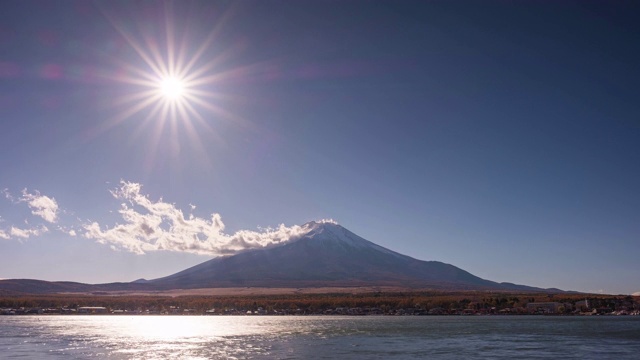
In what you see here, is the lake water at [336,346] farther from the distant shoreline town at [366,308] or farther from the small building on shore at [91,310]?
the small building on shore at [91,310]

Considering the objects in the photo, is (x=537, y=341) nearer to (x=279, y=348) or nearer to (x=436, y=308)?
(x=279, y=348)

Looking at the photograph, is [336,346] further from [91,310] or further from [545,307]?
[91,310]

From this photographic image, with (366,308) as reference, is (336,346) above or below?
below

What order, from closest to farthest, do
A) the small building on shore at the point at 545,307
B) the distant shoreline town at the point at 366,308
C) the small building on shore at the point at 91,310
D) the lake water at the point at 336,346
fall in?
the lake water at the point at 336,346 < the small building on shore at the point at 545,307 < the distant shoreline town at the point at 366,308 < the small building on shore at the point at 91,310

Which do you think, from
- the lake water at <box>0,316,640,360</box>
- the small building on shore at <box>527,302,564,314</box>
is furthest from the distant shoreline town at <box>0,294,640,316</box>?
the lake water at <box>0,316,640,360</box>

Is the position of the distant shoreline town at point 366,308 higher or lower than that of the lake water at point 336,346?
higher

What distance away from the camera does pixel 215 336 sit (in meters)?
64.3

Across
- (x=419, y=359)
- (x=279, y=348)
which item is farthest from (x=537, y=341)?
(x=279, y=348)

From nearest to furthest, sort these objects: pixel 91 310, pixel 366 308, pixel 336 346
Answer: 1. pixel 336 346
2. pixel 366 308
3. pixel 91 310

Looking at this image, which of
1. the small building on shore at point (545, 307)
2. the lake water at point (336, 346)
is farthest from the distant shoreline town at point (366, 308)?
the lake water at point (336, 346)

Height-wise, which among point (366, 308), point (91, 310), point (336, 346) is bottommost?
point (336, 346)

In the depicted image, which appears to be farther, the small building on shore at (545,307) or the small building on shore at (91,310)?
the small building on shore at (91,310)

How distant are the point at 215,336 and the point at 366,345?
66.7 ft

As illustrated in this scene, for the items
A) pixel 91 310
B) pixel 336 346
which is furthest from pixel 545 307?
pixel 91 310
